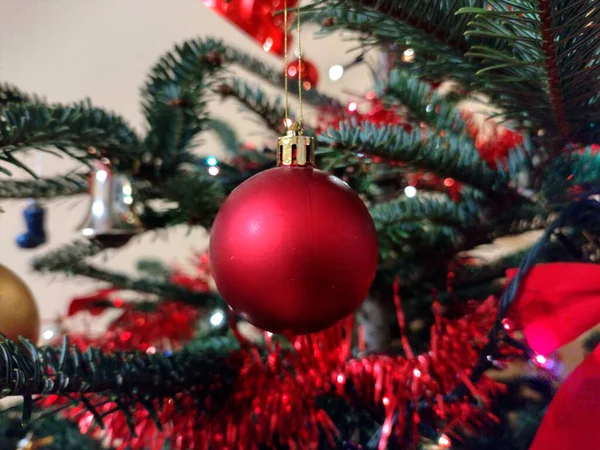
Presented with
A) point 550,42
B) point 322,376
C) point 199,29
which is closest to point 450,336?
point 322,376

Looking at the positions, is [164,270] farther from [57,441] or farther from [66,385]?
[66,385]

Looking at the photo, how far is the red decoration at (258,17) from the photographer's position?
51cm

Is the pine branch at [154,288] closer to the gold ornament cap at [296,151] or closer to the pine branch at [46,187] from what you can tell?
the pine branch at [46,187]

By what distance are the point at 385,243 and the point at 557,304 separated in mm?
128

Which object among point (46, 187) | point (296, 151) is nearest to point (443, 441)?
point (296, 151)

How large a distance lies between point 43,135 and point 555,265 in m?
0.29

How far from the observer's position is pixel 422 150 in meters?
0.33

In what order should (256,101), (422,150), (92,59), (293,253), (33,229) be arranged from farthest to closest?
(92,59) → (33,229) → (256,101) → (422,150) → (293,253)

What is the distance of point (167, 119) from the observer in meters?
0.41

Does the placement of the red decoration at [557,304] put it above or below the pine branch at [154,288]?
above

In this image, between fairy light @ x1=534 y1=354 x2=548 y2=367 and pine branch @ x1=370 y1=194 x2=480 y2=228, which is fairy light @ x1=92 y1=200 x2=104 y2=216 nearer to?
pine branch @ x1=370 y1=194 x2=480 y2=228

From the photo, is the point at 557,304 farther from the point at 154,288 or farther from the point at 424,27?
the point at 154,288

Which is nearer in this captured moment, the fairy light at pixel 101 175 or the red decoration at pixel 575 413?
the red decoration at pixel 575 413

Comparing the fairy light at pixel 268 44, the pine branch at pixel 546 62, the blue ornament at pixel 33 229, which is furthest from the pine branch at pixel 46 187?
the pine branch at pixel 546 62
